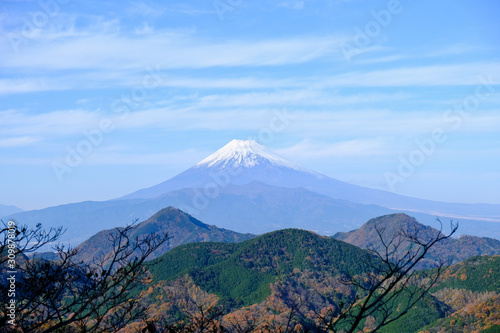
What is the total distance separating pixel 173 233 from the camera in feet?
553

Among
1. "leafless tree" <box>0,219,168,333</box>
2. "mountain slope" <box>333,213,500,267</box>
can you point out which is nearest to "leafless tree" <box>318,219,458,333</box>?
"leafless tree" <box>0,219,168,333</box>

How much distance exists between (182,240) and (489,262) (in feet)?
326

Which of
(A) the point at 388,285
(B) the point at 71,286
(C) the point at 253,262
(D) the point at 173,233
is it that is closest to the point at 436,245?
(D) the point at 173,233

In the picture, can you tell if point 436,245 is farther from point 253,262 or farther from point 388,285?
point 388,285

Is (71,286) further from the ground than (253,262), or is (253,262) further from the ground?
(253,262)

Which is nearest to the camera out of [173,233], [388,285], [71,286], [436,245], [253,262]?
[388,285]

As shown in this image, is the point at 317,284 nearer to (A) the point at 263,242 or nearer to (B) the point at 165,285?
(A) the point at 263,242

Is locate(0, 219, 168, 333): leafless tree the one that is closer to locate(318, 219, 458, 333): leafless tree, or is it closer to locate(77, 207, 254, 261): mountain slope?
locate(318, 219, 458, 333): leafless tree

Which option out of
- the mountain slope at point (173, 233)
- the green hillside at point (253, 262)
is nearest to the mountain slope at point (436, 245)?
the mountain slope at point (173, 233)

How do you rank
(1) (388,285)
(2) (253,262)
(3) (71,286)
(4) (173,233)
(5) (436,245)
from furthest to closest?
(4) (173,233) < (5) (436,245) < (2) (253,262) < (3) (71,286) < (1) (388,285)

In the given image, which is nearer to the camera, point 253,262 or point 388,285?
point 388,285

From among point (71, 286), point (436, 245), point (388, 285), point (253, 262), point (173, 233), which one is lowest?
point (388, 285)

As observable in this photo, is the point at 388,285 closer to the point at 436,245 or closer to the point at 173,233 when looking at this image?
the point at 173,233

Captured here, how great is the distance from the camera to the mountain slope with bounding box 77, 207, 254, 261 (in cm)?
16112
